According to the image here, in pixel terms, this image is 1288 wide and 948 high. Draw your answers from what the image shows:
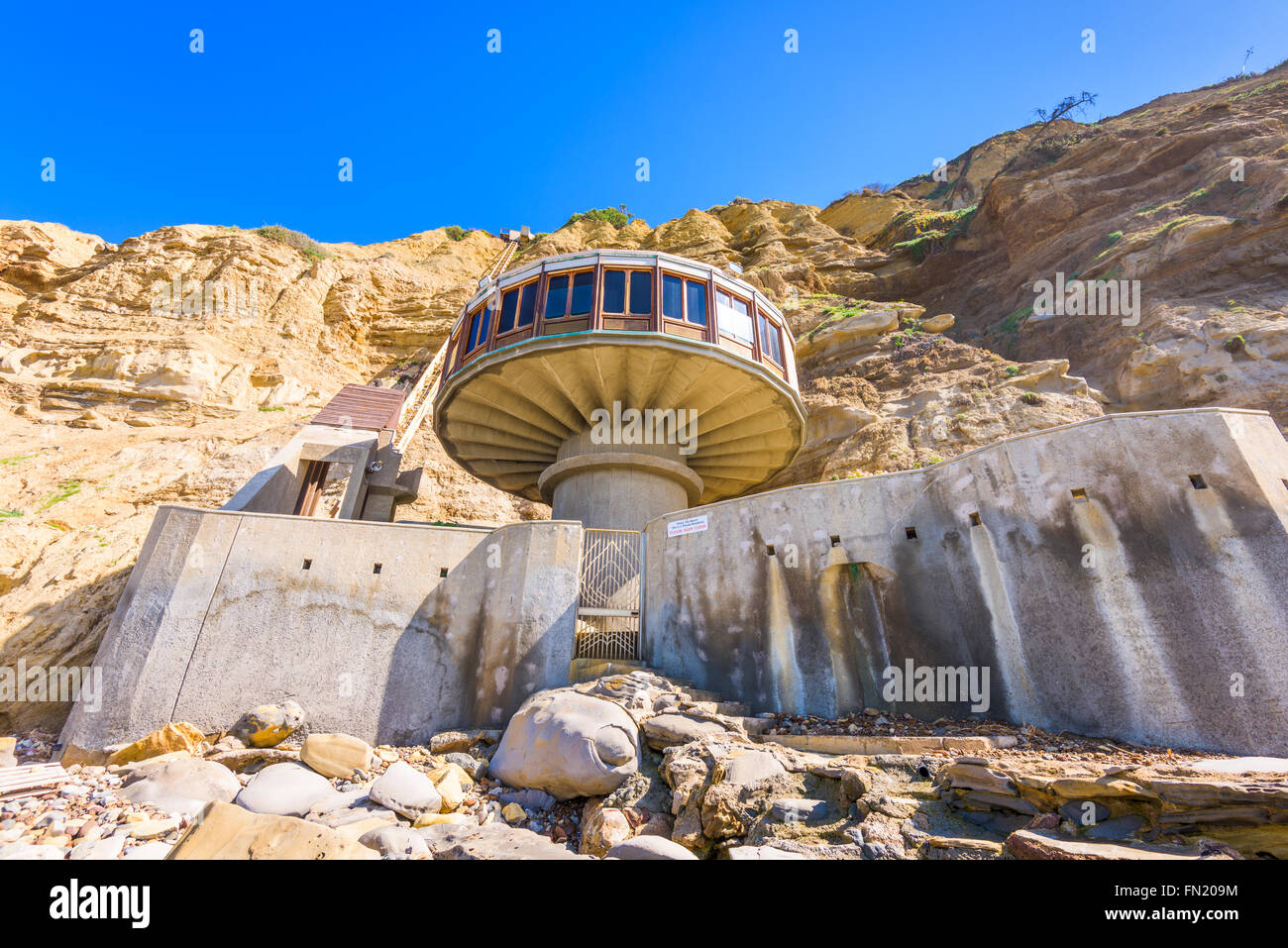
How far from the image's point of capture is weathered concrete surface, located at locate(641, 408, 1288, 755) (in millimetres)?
7344

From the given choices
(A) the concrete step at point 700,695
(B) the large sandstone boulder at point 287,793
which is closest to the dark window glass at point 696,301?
(A) the concrete step at point 700,695

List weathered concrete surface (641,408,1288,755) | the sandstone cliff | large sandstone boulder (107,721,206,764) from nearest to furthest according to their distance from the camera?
weathered concrete surface (641,408,1288,755), large sandstone boulder (107,721,206,764), the sandstone cliff

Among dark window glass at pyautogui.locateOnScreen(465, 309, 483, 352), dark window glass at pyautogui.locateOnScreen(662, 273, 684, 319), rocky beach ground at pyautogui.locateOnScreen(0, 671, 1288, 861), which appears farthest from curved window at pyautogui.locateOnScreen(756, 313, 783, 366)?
rocky beach ground at pyautogui.locateOnScreen(0, 671, 1288, 861)

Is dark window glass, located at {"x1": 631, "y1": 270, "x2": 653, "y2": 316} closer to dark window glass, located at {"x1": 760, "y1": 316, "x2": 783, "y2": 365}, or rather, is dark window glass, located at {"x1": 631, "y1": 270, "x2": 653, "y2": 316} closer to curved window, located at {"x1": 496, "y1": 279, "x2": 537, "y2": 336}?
curved window, located at {"x1": 496, "y1": 279, "x2": 537, "y2": 336}

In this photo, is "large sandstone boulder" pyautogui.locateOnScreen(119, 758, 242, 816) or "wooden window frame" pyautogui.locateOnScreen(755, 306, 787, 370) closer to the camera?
"large sandstone boulder" pyautogui.locateOnScreen(119, 758, 242, 816)

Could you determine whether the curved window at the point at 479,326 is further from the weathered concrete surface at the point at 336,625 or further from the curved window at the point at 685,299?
the weathered concrete surface at the point at 336,625

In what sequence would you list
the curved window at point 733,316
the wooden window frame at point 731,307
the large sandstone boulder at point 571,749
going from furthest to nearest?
the curved window at point 733,316, the wooden window frame at point 731,307, the large sandstone boulder at point 571,749

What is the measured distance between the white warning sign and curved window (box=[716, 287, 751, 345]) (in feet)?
20.6

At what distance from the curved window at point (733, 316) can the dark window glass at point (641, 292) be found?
194cm

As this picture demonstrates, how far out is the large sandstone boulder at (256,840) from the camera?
4625 mm

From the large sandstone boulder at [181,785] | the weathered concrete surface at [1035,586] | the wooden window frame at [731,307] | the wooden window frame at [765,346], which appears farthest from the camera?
the wooden window frame at [765,346]

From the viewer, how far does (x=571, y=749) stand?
7258 millimetres

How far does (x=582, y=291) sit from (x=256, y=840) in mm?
13550
